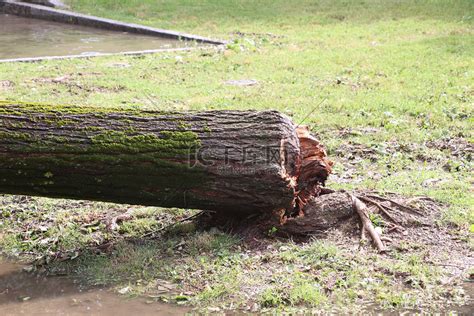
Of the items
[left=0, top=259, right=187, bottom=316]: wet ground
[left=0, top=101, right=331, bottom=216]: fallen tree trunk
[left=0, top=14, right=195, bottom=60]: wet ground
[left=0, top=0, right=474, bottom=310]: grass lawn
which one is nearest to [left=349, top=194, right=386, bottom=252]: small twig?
[left=0, top=0, right=474, bottom=310]: grass lawn

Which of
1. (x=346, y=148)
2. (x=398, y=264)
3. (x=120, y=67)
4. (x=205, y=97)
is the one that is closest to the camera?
(x=398, y=264)

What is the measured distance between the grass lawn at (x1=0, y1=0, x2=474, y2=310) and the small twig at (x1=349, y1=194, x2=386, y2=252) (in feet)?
0.30

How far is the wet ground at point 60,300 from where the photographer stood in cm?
461

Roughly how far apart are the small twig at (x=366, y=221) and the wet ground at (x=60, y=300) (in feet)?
4.47

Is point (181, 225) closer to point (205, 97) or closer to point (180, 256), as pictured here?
point (180, 256)

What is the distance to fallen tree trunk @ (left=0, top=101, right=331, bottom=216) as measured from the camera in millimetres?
5102

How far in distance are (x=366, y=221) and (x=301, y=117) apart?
2943mm

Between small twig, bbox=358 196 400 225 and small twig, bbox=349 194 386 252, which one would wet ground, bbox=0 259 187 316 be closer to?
small twig, bbox=349 194 386 252

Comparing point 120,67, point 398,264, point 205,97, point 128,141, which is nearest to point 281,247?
point 398,264

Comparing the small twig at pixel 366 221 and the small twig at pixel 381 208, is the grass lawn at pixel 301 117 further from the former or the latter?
the small twig at pixel 381 208

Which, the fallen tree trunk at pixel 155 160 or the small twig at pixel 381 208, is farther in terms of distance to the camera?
the small twig at pixel 381 208

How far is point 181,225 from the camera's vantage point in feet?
18.4

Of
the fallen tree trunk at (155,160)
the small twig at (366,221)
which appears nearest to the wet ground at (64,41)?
the fallen tree trunk at (155,160)

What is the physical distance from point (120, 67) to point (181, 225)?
5.57 metres
